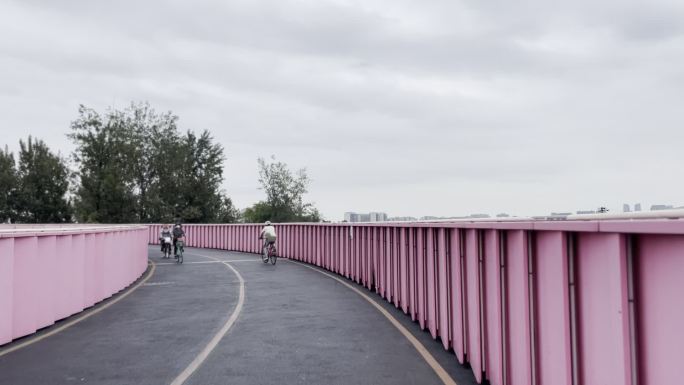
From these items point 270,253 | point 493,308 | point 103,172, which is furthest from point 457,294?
point 103,172

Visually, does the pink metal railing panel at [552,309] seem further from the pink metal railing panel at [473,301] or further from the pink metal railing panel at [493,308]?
the pink metal railing panel at [473,301]

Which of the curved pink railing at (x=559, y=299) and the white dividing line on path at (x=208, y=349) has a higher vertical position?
the curved pink railing at (x=559, y=299)

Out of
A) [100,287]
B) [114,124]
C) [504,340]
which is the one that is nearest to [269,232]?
[100,287]

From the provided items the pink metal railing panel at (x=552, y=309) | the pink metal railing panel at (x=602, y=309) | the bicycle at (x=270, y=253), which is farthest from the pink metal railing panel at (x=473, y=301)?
the bicycle at (x=270, y=253)

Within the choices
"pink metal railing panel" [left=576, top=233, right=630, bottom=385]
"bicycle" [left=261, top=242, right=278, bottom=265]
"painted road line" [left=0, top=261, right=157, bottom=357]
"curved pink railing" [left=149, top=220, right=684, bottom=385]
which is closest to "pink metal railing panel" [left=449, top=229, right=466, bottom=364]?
"curved pink railing" [left=149, top=220, right=684, bottom=385]

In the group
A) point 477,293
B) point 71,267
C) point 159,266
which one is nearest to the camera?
point 477,293

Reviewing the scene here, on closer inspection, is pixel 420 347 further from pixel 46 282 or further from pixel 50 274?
pixel 50 274

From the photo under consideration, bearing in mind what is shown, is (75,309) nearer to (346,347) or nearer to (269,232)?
(346,347)

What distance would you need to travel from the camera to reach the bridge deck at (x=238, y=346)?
746 cm

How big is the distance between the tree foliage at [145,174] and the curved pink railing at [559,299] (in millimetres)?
64700

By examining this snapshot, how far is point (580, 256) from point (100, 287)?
13.7 metres

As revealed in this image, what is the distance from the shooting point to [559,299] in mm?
4652

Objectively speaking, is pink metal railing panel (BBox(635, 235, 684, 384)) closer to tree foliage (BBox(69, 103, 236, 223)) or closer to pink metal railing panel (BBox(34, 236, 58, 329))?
pink metal railing panel (BBox(34, 236, 58, 329))

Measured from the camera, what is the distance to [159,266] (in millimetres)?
26484
